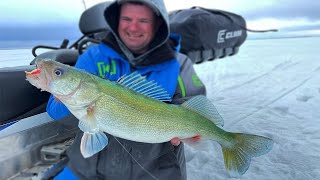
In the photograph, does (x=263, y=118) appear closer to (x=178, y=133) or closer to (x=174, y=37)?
(x=174, y=37)

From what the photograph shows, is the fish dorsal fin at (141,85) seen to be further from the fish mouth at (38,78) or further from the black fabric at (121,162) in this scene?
the black fabric at (121,162)

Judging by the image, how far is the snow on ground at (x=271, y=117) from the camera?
384 centimetres

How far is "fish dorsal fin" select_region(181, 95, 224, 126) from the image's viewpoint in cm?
230

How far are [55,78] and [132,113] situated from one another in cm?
45

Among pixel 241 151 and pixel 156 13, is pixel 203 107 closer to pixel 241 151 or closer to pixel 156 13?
pixel 241 151

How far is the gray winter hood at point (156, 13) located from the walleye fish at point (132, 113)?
68cm

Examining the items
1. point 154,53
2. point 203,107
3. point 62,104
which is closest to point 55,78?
point 62,104

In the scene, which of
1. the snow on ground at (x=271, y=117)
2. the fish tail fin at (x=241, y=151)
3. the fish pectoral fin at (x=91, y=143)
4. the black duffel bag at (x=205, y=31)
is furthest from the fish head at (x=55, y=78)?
the black duffel bag at (x=205, y=31)

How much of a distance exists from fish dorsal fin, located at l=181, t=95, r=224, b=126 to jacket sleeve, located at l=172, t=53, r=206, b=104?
1.24ft

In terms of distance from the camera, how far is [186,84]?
291 cm

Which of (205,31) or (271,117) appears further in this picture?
(271,117)

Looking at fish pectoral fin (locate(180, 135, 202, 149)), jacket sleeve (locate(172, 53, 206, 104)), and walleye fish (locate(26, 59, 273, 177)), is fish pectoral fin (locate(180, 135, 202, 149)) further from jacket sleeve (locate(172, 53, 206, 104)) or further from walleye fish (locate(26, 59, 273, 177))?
jacket sleeve (locate(172, 53, 206, 104))

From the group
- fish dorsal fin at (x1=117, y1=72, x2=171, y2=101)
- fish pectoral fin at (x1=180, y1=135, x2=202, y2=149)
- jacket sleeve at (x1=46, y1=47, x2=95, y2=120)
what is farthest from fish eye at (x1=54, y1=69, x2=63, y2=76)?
fish pectoral fin at (x1=180, y1=135, x2=202, y2=149)

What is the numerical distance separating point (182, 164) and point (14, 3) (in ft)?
7.40
